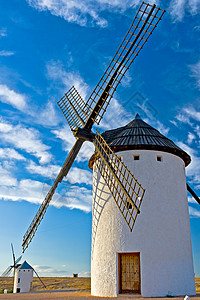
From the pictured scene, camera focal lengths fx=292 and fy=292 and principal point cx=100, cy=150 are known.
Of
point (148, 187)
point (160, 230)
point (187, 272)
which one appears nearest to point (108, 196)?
point (148, 187)

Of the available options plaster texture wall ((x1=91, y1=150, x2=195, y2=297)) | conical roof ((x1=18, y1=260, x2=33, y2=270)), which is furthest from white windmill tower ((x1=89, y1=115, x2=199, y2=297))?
conical roof ((x1=18, y1=260, x2=33, y2=270))

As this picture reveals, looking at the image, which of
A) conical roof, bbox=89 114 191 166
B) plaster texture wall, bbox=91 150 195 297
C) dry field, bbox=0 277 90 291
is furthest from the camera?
dry field, bbox=0 277 90 291

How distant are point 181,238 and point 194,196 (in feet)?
14.0

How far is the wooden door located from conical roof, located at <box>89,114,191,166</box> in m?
5.04

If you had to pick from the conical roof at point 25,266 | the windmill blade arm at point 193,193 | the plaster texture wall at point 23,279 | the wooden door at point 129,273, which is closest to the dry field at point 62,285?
the plaster texture wall at point 23,279

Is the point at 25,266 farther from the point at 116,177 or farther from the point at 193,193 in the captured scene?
the point at 116,177

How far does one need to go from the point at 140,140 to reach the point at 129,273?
6.21 metres

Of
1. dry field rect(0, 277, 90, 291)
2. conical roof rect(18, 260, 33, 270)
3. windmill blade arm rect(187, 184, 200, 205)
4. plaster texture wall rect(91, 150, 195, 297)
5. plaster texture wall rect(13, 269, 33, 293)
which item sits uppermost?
windmill blade arm rect(187, 184, 200, 205)

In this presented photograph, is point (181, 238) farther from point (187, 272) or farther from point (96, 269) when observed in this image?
point (96, 269)

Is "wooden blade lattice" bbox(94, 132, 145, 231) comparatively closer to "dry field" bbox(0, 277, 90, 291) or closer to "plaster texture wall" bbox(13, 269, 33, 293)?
"dry field" bbox(0, 277, 90, 291)

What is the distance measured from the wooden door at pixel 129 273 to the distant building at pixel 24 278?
15589mm

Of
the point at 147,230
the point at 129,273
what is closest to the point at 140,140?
the point at 147,230

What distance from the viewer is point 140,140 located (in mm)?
14586

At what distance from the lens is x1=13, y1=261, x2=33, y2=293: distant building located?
25513mm
